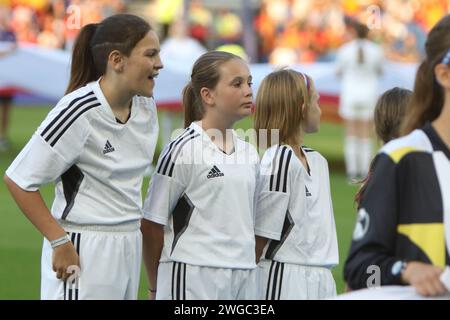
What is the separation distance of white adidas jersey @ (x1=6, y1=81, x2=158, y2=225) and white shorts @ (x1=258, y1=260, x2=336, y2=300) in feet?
2.45

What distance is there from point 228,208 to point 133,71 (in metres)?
0.76

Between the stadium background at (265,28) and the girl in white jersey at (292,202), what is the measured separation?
29.9ft

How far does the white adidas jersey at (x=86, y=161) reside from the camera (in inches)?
183

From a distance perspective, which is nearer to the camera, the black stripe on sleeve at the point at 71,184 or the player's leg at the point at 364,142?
the black stripe on sleeve at the point at 71,184

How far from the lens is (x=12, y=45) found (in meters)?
16.1

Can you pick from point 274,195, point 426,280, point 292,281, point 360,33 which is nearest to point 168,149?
point 274,195

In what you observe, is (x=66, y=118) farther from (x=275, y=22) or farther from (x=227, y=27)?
(x=227, y=27)


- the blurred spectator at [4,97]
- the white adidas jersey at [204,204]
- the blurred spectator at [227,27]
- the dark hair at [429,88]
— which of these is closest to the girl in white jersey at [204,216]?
the white adidas jersey at [204,204]

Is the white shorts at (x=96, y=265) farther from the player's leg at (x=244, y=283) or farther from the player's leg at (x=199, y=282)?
the player's leg at (x=244, y=283)

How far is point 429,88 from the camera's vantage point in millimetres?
3357

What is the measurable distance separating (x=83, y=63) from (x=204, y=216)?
35.9 inches

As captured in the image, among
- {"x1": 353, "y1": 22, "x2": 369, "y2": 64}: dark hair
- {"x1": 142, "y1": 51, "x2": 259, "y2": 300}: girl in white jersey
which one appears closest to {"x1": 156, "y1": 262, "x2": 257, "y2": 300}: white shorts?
{"x1": 142, "y1": 51, "x2": 259, "y2": 300}: girl in white jersey

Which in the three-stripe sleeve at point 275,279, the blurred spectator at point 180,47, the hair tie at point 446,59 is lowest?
the three-stripe sleeve at point 275,279

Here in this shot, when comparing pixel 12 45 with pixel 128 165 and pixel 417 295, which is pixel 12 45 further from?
pixel 417 295
